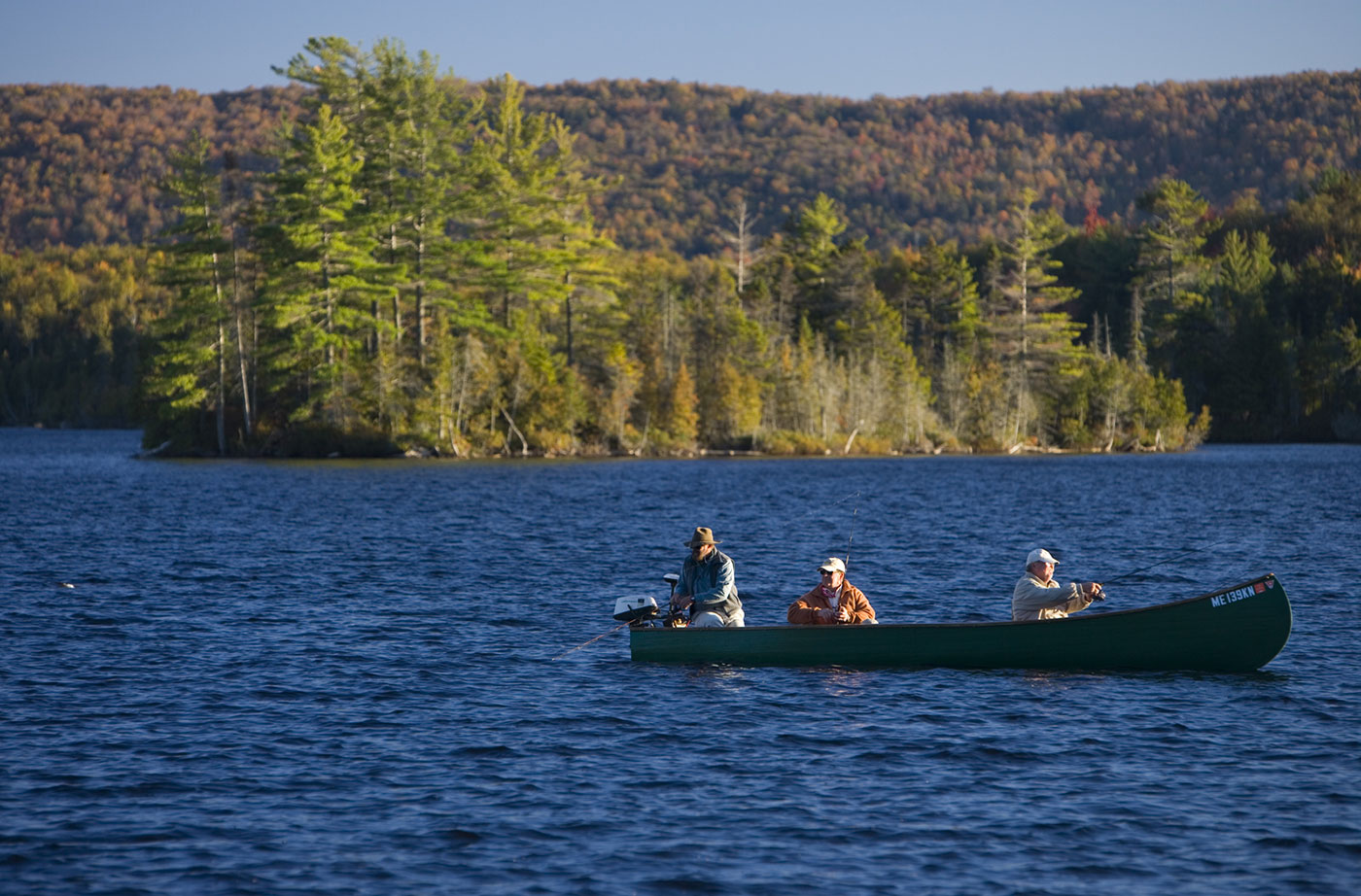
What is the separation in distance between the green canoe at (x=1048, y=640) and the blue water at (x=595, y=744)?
13.0 inches

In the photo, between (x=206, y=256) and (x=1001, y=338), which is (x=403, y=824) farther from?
(x=1001, y=338)

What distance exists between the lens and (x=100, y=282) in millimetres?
177875

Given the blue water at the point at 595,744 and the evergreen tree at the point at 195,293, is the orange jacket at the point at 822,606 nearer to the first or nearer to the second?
the blue water at the point at 595,744

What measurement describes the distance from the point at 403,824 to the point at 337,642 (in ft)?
31.7

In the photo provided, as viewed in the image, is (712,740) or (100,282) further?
(100,282)

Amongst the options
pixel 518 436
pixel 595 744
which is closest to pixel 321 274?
pixel 518 436

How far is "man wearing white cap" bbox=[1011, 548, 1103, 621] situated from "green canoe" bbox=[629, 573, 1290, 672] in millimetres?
335

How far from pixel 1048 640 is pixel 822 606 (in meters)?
3.07

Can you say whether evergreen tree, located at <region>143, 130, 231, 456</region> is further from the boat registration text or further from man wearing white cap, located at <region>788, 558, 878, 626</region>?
the boat registration text

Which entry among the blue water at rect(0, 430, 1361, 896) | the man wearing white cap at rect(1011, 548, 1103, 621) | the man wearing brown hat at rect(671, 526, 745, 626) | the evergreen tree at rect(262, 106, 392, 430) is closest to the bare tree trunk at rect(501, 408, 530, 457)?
the evergreen tree at rect(262, 106, 392, 430)

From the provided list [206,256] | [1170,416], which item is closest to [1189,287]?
[1170,416]

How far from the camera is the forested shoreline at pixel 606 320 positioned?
3108 inches

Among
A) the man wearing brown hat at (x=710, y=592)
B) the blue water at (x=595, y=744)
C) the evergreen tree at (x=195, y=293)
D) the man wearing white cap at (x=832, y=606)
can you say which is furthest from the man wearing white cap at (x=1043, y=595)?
the evergreen tree at (x=195, y=293)

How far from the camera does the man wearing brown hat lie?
1928 cm
